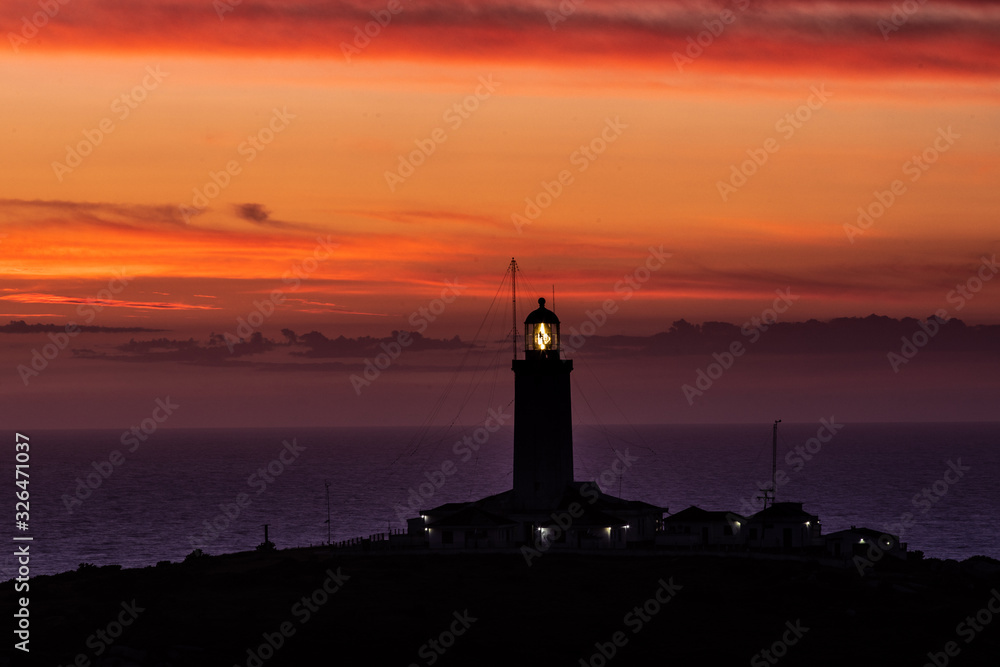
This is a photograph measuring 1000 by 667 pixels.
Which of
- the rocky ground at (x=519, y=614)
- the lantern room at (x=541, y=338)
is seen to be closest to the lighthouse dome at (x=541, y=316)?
the lantern room at (x=541, y=338)

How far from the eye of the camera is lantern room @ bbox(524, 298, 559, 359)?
78000 millimetres

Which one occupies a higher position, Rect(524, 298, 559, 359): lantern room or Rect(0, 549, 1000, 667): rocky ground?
Rect(524, 298, 559, 359): lantern room

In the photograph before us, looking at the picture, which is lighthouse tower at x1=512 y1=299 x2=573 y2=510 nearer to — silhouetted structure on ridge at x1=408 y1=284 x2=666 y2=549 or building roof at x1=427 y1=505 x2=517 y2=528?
silhouetted structure on ridge at x1=408 y1=284 x2=666 y2=549

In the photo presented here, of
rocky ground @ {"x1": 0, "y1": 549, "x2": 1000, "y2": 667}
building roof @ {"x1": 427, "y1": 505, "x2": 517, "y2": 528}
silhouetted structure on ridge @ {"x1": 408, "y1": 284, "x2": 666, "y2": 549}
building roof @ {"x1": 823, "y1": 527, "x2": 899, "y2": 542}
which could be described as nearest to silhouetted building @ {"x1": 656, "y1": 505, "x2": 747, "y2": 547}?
silhouetted structure on ridge @ {"x1": 408, "y1": 284, "x2": 666, "y2": 549}

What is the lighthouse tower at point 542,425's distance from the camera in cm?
7656

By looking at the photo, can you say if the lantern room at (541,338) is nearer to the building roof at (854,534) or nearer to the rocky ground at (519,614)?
the rocky ground at (519,614)

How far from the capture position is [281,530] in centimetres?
14462

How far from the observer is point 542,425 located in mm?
76938

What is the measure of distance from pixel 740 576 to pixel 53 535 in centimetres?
9817

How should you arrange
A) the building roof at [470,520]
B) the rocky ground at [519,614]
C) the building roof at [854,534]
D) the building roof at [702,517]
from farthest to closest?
the building roof at [702,517] < the building roof at [854,534] < the building roof at [470,520] < the rocky ground at [519,614]

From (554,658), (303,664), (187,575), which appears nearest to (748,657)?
(554,658)

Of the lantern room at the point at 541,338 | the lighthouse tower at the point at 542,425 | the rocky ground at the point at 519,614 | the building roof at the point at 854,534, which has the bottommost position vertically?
the rocky ground at the point at 519,614

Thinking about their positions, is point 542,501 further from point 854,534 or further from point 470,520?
point 854,534

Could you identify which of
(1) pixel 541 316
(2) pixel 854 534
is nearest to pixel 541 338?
(1) pixel 541 316
